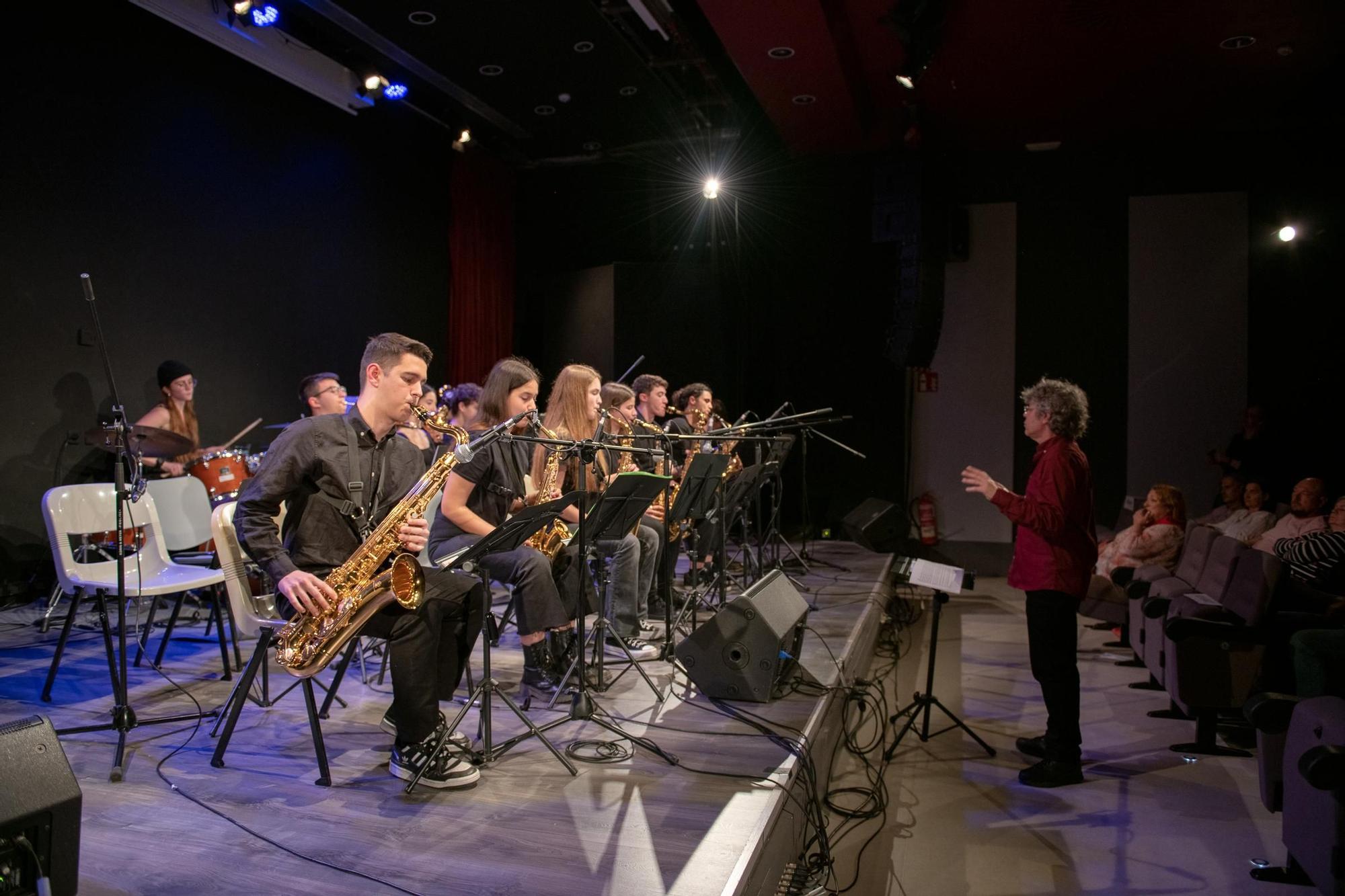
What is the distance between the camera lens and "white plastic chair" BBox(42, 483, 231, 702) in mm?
4164

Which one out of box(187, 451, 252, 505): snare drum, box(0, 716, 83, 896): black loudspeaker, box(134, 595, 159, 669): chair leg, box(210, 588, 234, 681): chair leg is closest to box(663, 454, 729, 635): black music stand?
box(210, 588, 234, 681): chair leg

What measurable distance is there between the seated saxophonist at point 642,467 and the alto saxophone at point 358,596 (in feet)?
6.00

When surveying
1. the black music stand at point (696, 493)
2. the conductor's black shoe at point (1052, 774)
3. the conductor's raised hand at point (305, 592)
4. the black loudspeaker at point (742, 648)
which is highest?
the black music stand at point (696, 493)

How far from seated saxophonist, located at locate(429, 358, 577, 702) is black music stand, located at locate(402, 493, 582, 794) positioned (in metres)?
0.47

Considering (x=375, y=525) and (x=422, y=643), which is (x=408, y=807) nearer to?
(x=422, y=643)

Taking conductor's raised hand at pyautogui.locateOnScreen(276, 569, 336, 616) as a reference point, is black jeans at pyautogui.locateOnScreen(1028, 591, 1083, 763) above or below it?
below

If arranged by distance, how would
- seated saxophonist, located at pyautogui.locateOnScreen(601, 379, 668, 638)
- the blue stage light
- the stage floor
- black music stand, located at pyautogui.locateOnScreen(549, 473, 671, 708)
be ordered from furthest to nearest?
the blue stage light → seated saxophonist, located at pyautogui.locateOnScreen(601, 379, 668, 638) → black music stand, located at pyautogui.locateOnScreen(549, 473, 671, 708) → the stage floor

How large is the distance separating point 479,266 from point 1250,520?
27.2 feet

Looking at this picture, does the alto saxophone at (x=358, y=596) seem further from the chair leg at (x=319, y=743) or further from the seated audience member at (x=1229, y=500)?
the seated audience member at (x=1229, y=500)

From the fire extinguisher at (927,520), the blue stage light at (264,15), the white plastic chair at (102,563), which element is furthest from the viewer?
the fire extinguisher at (927,520)

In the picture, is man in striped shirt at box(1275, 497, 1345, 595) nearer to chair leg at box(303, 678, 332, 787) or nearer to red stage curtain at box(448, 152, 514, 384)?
chair leg at box(303, 678, 332, 787)

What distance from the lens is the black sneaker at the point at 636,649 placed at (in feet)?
16.3

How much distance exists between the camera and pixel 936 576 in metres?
4.02

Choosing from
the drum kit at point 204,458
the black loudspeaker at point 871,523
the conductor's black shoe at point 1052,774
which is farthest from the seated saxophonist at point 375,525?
the black loudspeaker at point 871,523
